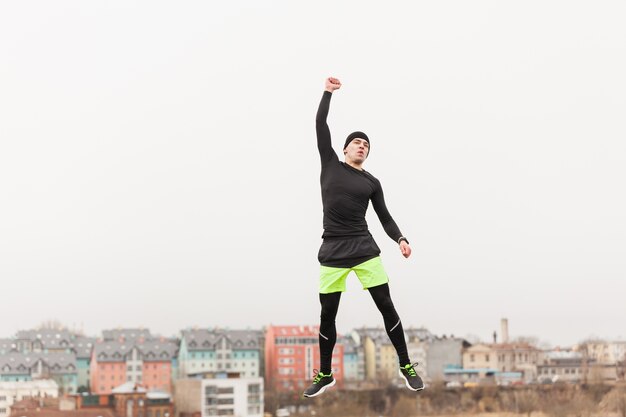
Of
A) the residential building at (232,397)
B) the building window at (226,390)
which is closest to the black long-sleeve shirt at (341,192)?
the residential building at (232,397)

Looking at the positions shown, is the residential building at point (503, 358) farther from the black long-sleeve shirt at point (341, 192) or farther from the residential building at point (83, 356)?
the black long-sleeve shirt at point (341, 192)

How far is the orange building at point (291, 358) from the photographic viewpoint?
316 ft

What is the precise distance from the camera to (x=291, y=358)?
97.7 m

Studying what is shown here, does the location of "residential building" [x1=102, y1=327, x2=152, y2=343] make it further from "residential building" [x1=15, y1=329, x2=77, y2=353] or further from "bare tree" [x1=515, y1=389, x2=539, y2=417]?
"bare tree" [x1=515, y1=389, x2=539, y2=417]

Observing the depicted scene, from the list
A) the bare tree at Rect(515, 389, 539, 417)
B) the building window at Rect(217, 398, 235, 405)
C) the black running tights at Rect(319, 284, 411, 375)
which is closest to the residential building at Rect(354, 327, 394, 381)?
the bare tree at Rect(515, 389, 539, 417)

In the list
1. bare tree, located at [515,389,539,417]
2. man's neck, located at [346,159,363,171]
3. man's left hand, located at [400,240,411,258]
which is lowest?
bare tree, located at [515,389,539,417]

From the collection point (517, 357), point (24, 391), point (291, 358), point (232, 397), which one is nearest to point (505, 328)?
point (517, 357)

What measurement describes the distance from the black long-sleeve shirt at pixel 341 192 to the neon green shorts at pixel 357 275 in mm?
258

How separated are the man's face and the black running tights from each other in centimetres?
104

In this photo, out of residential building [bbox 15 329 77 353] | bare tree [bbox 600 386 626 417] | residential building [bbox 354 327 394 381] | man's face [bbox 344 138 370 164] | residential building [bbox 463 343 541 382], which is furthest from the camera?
residential building [bbox 463 343 541 382]

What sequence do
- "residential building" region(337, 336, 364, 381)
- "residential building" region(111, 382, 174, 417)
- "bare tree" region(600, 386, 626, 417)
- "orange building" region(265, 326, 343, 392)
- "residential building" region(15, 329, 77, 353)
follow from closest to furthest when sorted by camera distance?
"residential building" region(111, 382, 174, 417), "bare tree" region(600, 386, 626, 417), "orange building" region(265, 326, 343, 392), "residential building" region(15, 329, 77, 353), "residential building" region(337, 336, 364, 381)

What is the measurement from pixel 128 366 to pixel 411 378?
9408 cm

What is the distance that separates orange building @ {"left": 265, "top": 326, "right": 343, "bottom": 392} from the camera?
96.4 meters

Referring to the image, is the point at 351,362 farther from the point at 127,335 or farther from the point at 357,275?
the point at 357,275
